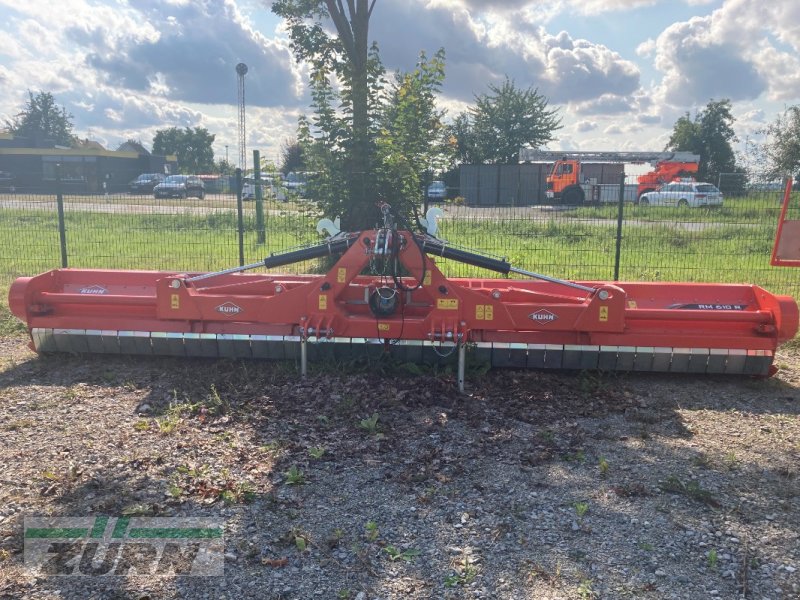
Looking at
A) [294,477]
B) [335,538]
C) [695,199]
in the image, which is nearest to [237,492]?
[294,477]

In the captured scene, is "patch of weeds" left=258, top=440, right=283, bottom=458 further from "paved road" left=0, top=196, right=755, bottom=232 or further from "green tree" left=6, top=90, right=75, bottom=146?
"green tree" left=6, top=90, right=75, bottom=146

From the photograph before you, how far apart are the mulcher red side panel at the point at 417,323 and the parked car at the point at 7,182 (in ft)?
21.0

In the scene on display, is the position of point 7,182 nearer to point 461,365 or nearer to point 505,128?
point 461,365

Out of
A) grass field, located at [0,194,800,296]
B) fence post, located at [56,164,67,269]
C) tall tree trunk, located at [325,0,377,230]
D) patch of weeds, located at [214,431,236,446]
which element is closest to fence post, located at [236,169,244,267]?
grass field, located at [0,194,800,296]

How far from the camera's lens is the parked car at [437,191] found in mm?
10398

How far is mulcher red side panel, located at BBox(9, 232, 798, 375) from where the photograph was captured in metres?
5.89

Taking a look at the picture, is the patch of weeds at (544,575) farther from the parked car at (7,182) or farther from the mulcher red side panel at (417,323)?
the parked car at (7,182)

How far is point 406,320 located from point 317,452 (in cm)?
172

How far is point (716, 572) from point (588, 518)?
69cm

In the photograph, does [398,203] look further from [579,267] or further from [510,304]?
[510,304]

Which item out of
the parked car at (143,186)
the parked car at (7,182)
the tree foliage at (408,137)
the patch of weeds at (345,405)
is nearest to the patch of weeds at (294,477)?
the patch of weeds at (345,405)

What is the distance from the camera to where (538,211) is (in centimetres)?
1021

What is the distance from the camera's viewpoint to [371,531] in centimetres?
363

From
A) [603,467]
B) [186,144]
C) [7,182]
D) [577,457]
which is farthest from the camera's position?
[186,144]
